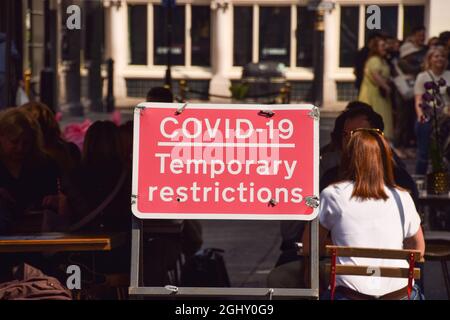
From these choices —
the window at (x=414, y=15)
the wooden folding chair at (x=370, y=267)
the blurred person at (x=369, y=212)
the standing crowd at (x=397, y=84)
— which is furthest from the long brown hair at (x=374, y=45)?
the window at (x=414, y=15)

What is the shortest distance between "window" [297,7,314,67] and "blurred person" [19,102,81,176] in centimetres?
2406

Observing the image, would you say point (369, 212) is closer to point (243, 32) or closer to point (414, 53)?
point (414, 53)

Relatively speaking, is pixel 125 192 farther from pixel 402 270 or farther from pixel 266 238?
pixel 266 238

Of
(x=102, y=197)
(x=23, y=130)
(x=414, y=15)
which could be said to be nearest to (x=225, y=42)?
(x=414, y=15)

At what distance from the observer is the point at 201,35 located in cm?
3244

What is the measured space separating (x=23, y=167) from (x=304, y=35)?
24781 millimetres

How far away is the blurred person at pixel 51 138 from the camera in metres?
7.76

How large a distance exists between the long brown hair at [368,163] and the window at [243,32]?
26317mm

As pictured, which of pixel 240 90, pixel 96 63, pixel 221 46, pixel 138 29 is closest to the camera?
pixel 96 63

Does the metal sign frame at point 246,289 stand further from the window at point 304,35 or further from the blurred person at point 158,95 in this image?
the window at point 304,35

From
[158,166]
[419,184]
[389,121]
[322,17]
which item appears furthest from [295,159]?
[322,17]

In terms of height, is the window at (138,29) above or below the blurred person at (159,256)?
above

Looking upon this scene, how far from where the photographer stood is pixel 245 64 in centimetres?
3219
